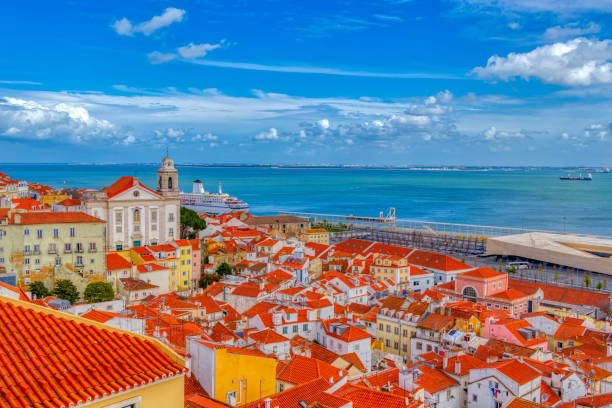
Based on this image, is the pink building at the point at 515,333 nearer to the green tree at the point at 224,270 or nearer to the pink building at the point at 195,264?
the green tree at the point at 224,270

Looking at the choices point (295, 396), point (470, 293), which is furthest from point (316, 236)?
point (295, 396)

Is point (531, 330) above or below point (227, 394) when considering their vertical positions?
below

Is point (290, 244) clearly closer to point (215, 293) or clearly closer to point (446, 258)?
point (446, 258)

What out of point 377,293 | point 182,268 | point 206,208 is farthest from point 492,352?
point 206,208

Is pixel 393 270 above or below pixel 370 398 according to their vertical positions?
below

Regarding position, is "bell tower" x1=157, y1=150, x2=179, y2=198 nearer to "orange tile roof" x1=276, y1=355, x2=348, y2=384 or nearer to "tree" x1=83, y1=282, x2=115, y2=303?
"tree" x1=83, y1=282, x2=115, y2=303

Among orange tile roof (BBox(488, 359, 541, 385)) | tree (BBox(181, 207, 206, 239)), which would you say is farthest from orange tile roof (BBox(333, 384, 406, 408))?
tree (BBox(181, 207, 206, 239))

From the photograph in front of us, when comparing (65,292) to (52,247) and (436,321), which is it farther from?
(436,321)

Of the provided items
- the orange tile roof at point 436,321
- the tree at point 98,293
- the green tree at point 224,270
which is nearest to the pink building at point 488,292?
the orange tile roof at point 436,321
